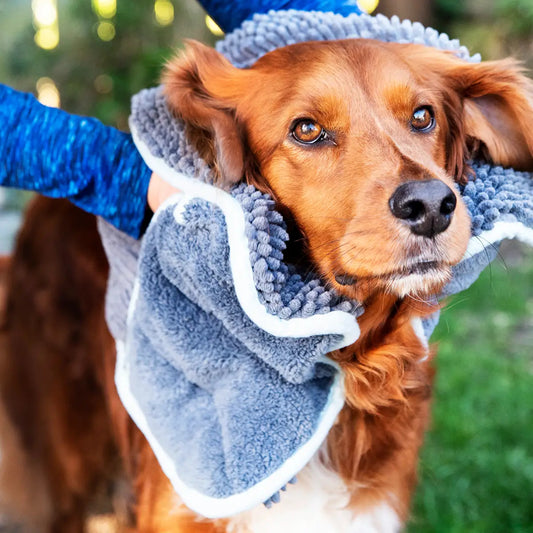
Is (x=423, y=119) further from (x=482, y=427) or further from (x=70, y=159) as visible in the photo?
(x=482, y=427)

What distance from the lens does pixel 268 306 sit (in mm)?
1086

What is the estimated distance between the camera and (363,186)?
107cm

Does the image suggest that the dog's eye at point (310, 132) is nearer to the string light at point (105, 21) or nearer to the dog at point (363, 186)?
the dog at point (363, 186)

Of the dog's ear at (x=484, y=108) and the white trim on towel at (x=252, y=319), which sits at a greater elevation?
the dog's ear at (x=484, y=108)

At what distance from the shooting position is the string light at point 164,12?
12.0ft

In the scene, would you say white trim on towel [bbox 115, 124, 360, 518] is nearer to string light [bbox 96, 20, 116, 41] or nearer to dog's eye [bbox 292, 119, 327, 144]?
dog's eye [bbox 292, 119, 327, 144]

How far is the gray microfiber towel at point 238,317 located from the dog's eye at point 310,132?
0.12m

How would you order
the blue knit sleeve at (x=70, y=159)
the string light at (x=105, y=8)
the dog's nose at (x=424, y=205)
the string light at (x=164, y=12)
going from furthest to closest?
1. the string light at (x=164, y=12)
2. the string light at (x=105, y=8)
3. the blue knit sleeve at (x=70, y=159)
4. the dog's nose at (x=424, y=205)

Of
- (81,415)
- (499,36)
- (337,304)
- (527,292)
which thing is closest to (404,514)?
(337,304)

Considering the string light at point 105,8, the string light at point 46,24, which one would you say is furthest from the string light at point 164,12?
the string light at point 46,24

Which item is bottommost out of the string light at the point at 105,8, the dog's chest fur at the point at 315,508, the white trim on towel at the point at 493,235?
the string light at the point at 105,8

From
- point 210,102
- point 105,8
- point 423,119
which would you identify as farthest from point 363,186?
point 105,8

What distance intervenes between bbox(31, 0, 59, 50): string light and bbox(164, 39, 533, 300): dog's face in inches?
114

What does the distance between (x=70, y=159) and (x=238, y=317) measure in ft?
1.38
